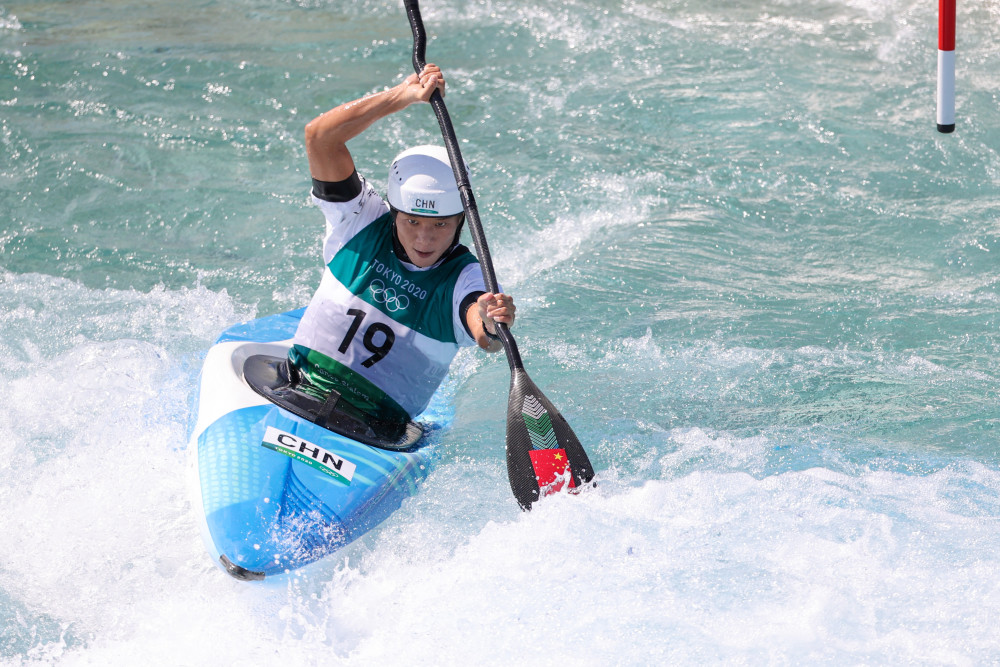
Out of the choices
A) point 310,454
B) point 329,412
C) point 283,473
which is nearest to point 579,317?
point 329,412

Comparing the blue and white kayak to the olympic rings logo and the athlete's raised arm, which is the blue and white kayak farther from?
the athlete's raised arm

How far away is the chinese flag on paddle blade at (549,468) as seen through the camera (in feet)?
11.3

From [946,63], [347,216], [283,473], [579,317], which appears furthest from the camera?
[579,317]

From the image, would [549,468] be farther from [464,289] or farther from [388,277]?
[388,277]

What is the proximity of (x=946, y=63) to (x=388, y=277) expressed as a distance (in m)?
2.75

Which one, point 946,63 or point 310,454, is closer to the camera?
point 310,454

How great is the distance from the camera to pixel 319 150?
11.5 ft

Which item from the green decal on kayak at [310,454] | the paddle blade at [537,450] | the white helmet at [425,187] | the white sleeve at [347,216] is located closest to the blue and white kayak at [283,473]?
the green decal on kayak at [310,454]

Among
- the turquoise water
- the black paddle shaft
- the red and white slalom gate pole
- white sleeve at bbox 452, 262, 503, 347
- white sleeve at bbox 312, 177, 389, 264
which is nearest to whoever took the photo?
the turquoise water

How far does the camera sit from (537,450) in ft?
11.4

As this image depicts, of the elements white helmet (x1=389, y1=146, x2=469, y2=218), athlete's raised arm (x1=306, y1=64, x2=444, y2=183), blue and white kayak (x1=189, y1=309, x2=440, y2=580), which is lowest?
blue and white kayak (x1=189, y1=309, x2=440, y2=580)

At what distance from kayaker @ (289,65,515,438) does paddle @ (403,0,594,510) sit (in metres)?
0.09

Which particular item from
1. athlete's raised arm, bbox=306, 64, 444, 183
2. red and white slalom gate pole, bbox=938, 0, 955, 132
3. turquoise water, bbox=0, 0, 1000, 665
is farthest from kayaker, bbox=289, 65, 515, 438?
red and white slalom gate pole, bbox=938, 0, 955, 132

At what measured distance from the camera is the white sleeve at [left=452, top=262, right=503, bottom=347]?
3.50 meters
